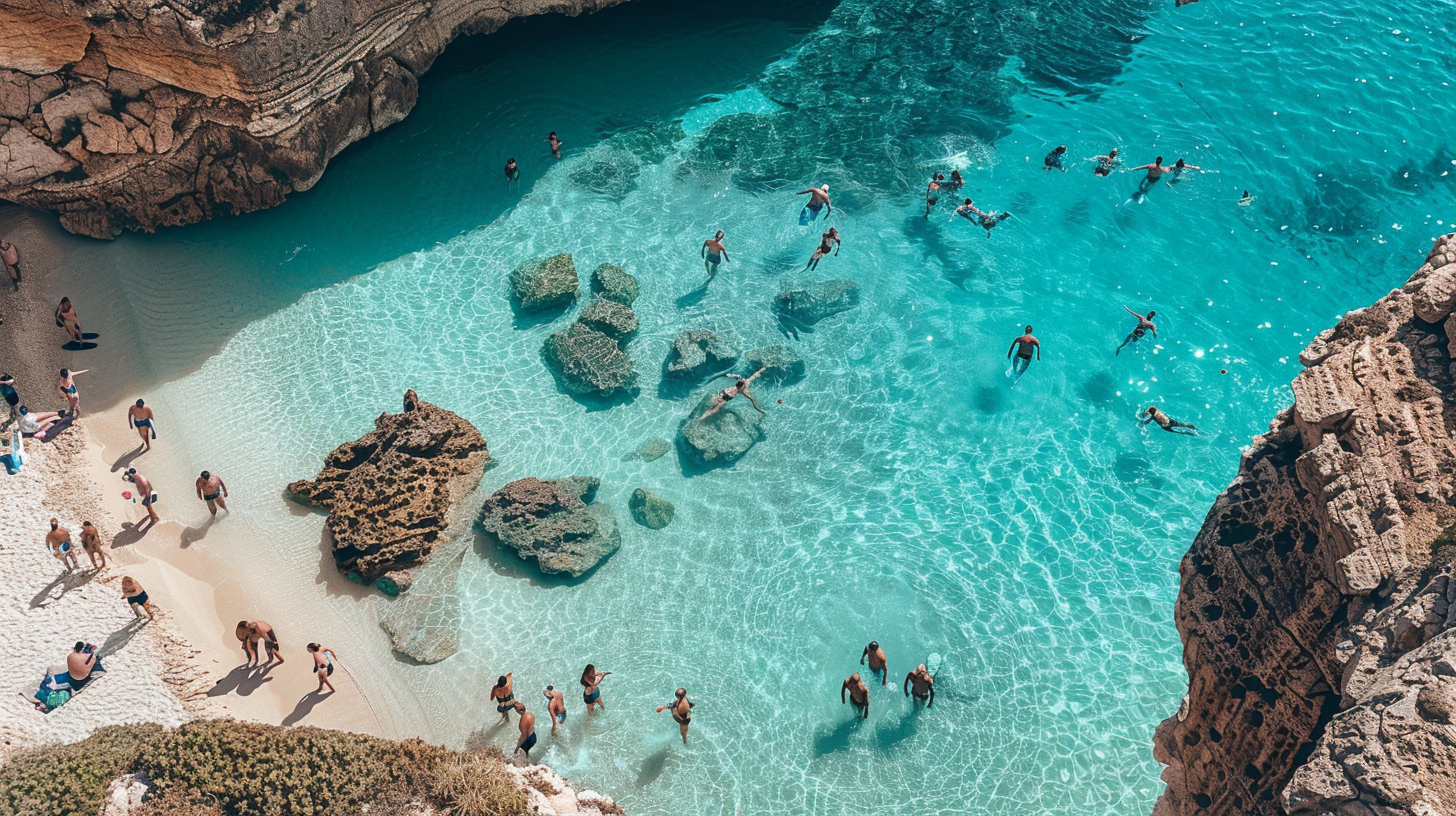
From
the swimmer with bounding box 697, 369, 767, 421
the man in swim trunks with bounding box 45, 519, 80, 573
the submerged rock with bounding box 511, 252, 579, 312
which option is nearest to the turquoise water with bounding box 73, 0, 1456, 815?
the submerged rock with bounding box 511, 252, 579, 312

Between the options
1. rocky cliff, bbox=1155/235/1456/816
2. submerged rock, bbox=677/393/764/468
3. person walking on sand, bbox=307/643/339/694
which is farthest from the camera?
submerged rock, bbox=677/393/764/468

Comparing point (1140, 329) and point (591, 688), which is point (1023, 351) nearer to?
point (1140, 329)

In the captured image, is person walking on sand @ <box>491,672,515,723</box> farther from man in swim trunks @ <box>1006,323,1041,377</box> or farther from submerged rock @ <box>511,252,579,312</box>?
man in swim trunks @ <box>1006,323,1041,377</box>

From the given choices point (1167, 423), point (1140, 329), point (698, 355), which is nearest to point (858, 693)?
point (698, 355)

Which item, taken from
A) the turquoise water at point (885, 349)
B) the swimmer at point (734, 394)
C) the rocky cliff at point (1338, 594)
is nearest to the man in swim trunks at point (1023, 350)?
the turquoise water at point (885, 349)

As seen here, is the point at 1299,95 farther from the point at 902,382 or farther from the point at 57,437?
the point at 57,437

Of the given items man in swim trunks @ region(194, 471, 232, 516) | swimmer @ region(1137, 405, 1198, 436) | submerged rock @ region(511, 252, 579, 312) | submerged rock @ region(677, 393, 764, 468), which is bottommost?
swimmer @ region(1137, 405, 1198, 436)

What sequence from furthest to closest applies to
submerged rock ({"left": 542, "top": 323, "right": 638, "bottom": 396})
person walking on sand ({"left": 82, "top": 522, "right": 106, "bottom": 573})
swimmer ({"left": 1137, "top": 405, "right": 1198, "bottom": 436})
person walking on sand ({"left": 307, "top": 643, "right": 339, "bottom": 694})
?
submerged rock ({"left": 542, "top": 323, "right": 638, "bottom": 396}) → swimmer ({"left": 1137, "top": 405, "right": 1198, "bottom": 436}) → person walking on sand ({"left": 82, "top": 522, "right": 106, "bottom": 573}) → person walking on sand ({"left": 307, "top": 643, "right": 339, "bottom": 694})
